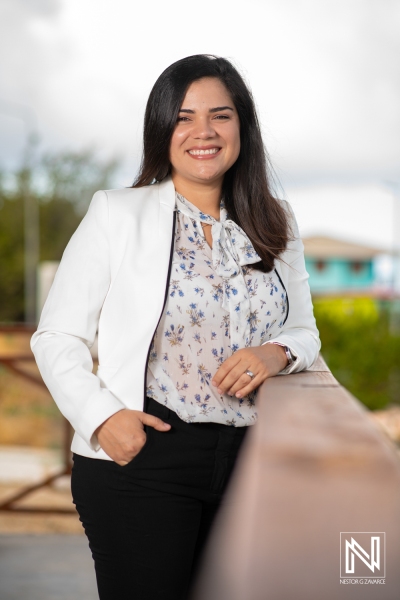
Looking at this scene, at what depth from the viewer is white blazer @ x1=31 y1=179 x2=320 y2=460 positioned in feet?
4.85

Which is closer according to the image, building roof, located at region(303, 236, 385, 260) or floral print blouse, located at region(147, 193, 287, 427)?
floral print blouse, located at region(147, 193, 287, 427)

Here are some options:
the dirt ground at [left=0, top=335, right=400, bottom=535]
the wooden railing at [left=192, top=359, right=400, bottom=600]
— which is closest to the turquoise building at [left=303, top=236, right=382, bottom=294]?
the dirt ground at [left=0, top=335, right=400, bottom=535]

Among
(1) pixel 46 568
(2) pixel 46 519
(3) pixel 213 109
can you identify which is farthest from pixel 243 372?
(2) pixel 46 519

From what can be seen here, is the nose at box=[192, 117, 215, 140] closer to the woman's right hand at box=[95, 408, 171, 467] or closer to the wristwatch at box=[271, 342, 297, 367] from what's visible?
the wristwatch at box=[271, 342, 297, 367]

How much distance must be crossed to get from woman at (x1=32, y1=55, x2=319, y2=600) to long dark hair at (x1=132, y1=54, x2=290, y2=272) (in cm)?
3

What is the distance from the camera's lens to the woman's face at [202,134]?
1710 mm

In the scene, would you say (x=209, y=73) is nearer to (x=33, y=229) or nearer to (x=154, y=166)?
(x=154, y=166)

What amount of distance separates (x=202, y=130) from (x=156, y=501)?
2.56ft

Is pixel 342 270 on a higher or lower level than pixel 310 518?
lower

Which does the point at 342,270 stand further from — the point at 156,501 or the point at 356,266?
the point at 156,501

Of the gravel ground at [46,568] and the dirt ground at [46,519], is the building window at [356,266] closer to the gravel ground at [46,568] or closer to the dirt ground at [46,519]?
the dirt ground at [46,519]

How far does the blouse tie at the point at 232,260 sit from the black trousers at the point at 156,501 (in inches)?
8.4

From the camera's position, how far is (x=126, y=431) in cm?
146

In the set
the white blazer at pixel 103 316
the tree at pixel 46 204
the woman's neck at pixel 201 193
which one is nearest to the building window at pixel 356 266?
the tree at pixel 46 204
